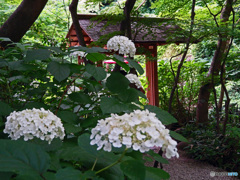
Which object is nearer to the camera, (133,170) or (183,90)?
(133,170)

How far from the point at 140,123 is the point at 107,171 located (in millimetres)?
166

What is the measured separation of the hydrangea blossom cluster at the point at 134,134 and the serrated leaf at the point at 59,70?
1.74 ft

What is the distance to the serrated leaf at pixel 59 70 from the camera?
1206mm

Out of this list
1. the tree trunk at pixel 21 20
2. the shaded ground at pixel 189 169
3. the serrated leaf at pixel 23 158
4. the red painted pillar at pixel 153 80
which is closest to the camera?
the serrated leaf at pixel 23 158

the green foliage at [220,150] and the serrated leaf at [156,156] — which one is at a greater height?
the serrated leaf at [156,156]

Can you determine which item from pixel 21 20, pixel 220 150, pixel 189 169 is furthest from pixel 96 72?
pixel 220 150

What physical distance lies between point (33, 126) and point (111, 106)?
32 centimetres

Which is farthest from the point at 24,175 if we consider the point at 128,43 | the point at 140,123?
the point at 128,43

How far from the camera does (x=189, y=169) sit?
4.02 meters

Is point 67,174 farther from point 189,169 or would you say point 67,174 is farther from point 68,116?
point 189,169

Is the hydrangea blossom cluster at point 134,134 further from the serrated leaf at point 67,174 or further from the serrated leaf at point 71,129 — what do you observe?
the serrated leaf at point 71,129

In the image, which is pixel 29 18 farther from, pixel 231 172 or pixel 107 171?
pixel 231 172

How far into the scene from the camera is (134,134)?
27.7 inches

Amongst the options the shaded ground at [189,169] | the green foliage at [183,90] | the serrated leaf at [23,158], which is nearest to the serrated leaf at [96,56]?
the serrated leaf at [23,158]
